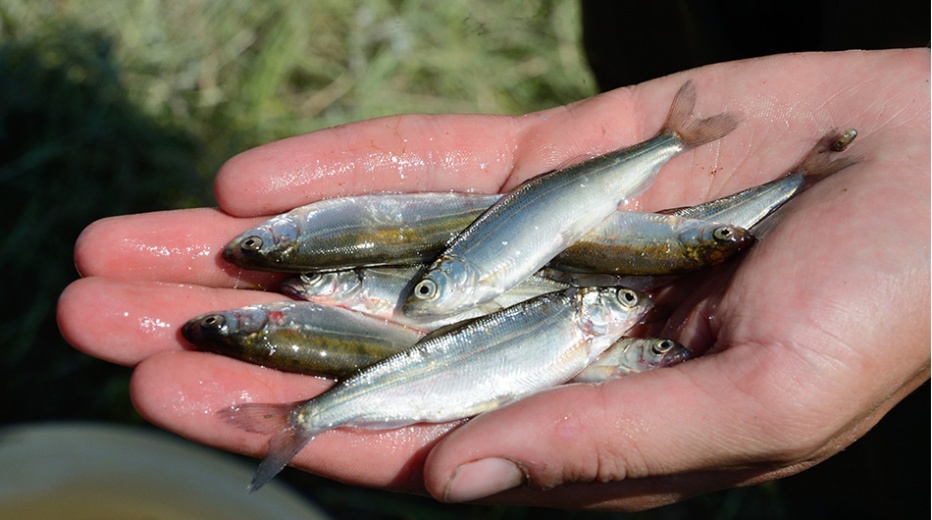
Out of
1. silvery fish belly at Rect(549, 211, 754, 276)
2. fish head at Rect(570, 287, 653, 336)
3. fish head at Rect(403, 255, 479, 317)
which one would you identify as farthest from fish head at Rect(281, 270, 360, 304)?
fish head at Rect(570, 287, 653, 336)

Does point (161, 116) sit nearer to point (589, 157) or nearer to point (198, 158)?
point (198, 158)

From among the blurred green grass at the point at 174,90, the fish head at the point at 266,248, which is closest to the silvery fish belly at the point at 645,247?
the fish head at the point at 266,248

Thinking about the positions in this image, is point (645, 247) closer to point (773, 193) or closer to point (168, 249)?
point (773, 193)

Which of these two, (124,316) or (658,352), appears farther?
(124,316)

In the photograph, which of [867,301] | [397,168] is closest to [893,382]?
[867,301]

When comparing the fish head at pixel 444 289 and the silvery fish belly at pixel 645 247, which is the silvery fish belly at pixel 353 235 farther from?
the silvery fish belly at pixel 645 247

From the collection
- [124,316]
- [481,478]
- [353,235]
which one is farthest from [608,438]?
[124,316]
